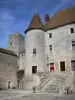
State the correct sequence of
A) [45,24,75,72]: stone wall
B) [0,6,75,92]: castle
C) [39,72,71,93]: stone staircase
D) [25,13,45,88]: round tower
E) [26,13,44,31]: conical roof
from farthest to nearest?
[26,13,44,31]: conical roof
[25,13,45,88]: round tower
[0,6,75,92]: castle
[45,24,75,72]: stone wall
[39,72,71,93]: stone staircase

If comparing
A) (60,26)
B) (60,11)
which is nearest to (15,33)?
(60,11)

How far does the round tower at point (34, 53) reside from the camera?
24.7 metres

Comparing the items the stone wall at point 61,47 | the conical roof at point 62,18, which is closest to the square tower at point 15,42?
the conical roof at point 62,18

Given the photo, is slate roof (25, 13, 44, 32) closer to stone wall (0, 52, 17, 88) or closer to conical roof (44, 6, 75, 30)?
conical roof (44, 6, 75, 30)

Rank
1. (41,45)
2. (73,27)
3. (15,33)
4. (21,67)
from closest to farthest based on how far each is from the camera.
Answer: (73,27), (41,45), (21,67), (15,33)

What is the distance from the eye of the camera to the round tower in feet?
80.9

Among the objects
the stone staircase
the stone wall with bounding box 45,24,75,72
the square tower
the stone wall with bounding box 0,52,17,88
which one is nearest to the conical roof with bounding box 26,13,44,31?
the stone wall with bounding box 45,24,75,72

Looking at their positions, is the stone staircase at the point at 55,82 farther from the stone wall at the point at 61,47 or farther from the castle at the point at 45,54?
the stone wall at the point at 61,47

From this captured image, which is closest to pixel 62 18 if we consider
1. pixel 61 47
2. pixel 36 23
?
pixel 36 23

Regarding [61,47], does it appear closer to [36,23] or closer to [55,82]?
[36,23]

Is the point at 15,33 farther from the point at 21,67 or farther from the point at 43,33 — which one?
the point at 43,33

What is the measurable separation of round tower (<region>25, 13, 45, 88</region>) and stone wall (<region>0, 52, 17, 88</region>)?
3702 mm

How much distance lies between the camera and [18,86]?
94.1 feet

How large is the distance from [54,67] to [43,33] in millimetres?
6114
